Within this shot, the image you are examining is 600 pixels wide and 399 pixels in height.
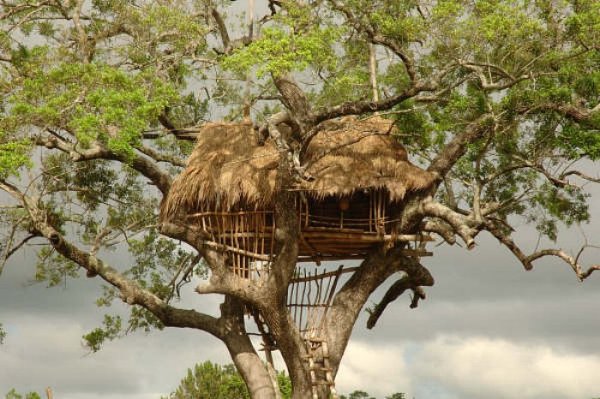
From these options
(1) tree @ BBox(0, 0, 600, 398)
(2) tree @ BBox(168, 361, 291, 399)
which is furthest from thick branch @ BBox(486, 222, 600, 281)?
(2) tree @ BBox(168, 361, 291, 399)

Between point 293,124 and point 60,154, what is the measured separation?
417cm

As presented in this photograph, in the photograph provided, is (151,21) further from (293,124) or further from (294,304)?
(294,304)

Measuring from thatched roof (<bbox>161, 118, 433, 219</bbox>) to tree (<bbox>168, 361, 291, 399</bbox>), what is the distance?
230 inches

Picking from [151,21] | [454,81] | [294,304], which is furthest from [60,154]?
[454,81]

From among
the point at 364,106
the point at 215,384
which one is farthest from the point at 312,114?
the point at 215,384

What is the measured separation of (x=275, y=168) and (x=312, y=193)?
585 mm

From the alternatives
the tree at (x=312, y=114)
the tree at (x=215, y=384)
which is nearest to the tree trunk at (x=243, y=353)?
the tree at (x=312, y=114)

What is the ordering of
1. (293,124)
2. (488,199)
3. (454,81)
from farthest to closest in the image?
(488,199) → (454,81) → (293,124)

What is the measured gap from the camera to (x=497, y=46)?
37.1 ft

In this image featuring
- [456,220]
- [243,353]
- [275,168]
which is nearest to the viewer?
[456,220]

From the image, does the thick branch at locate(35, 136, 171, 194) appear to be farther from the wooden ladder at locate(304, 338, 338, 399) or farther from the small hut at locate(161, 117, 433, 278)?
the wooden ladder at locate(304, 338, 338, 399)

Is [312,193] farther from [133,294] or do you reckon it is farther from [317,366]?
[133,294]

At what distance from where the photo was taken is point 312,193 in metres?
10.9

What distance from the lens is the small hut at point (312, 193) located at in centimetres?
1098
